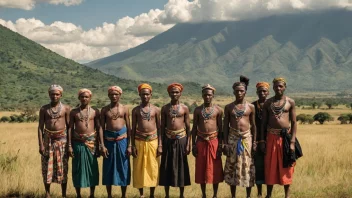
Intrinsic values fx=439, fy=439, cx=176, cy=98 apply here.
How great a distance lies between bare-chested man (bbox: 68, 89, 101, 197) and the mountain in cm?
8994

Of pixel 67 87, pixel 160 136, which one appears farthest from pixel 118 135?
pixel 67 87

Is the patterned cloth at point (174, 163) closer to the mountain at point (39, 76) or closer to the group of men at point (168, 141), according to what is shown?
the group of men at point (168, 141)

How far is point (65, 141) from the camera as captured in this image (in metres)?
9.40

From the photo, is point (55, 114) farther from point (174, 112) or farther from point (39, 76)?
point (39, 76)

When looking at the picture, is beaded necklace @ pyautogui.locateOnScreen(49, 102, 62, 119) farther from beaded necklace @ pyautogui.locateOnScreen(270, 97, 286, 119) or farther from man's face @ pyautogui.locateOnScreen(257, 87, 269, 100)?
beaded necklace @ pyautogui.locateOnScreen(270, 97, 286, 119)

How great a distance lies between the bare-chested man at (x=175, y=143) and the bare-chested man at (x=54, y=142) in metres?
2.11

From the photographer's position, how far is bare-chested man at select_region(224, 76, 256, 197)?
364 inches

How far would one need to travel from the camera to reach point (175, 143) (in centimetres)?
952

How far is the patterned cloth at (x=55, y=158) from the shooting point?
9.27 meters

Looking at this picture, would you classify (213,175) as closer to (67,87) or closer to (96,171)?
(96,171)

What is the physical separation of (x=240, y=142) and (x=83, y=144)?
3.35m

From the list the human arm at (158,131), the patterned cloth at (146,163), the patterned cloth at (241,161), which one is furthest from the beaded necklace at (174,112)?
the patterned cloth at (241,161)

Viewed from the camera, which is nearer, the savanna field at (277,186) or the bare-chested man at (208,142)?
the bare-chested man at (208,142)

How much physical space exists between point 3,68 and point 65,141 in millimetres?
126487
